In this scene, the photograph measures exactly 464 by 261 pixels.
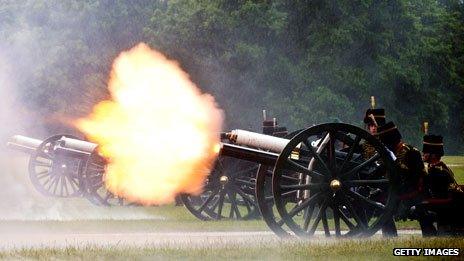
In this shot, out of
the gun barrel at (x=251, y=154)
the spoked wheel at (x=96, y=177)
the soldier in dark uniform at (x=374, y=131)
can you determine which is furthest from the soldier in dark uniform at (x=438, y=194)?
the spoked wheel at (x=96, y=177)

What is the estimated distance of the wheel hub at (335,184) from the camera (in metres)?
16.2

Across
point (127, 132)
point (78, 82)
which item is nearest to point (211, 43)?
point (78, 82)

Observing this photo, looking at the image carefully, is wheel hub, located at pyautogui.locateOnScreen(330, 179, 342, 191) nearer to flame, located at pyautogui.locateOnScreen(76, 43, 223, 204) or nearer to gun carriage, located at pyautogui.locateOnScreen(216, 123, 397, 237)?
gun carriage, located at pyautogui.locateOnScreen(216, 123, 397, 237)

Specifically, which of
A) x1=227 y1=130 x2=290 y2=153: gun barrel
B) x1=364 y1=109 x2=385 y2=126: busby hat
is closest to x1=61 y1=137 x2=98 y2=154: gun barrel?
x1=227 y1=130 x2=290 y2=153: gun barrel

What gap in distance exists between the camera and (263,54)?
1914 inches

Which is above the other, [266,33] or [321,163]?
[266,33]

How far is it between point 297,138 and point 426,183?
6.84 ft

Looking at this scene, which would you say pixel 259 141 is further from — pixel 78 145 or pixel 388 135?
pixel 78 145

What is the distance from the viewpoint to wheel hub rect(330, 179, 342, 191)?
16250mm

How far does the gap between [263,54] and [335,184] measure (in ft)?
107

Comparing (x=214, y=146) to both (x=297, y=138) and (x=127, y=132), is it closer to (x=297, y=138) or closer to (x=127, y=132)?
(x=127, y=132)

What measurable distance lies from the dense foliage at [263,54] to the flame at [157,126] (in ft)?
61.6

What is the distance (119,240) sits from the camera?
17062 mm

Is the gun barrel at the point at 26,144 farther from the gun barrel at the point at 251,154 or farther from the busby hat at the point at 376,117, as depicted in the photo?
the busby hat at the point at 376,117
